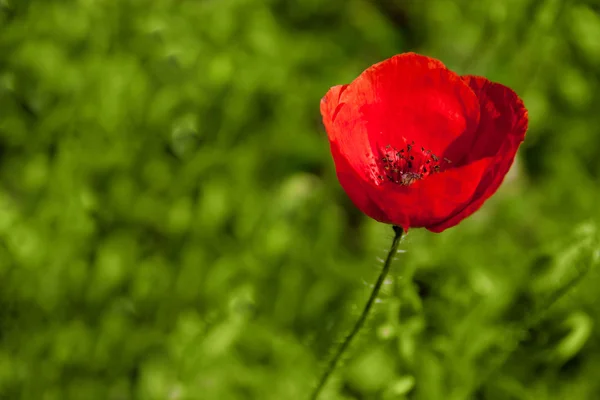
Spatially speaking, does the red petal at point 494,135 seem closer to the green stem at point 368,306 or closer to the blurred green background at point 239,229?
the green stem at point 368,306

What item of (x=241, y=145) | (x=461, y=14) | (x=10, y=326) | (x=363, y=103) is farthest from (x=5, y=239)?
(x=461, y=14)

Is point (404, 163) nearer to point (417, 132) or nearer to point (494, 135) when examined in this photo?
point (417, 132)

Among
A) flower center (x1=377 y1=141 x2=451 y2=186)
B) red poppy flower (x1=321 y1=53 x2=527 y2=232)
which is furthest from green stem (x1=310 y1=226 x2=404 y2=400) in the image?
flower center (x1=377 y1=141 x2=451 y2=186)

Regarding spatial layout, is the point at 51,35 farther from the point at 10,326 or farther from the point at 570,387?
the point at 570,387

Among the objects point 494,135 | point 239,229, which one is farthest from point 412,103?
point 239,229

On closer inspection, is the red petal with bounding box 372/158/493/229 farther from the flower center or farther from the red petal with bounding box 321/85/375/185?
the flower center
